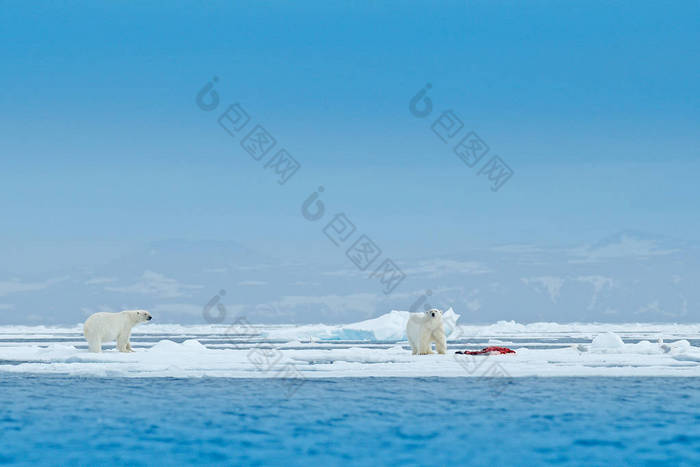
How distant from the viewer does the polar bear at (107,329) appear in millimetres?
18578

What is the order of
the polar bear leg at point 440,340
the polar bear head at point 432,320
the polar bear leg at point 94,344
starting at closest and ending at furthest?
1. the polar bear head at point 432,320
2. the polar bear leg at point 440,340
3. the polar bear leg at point 94,344

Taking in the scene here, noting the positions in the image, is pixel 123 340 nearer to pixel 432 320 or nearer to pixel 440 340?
pixel 432 320

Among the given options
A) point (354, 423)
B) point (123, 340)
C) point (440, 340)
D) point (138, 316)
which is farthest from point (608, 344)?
point (354, 423)

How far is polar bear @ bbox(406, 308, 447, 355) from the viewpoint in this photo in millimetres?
17016

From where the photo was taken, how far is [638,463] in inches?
278

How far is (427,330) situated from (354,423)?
837cm

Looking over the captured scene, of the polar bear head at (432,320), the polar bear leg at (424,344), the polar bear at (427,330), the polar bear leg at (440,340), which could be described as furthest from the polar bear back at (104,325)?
the polar bear leg at (440,340)

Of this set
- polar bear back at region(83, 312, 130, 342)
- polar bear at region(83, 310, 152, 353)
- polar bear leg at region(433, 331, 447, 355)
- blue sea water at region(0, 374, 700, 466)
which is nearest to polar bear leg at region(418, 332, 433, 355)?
polar bear leg at region(433, 331, 447, 355)

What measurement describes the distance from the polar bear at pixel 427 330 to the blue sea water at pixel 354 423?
418 cm

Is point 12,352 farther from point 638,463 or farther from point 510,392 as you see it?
point 638,463

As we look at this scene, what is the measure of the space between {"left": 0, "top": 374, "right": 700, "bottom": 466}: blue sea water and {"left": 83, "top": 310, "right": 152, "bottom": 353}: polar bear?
565cm

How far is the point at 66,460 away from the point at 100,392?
15.3 ft

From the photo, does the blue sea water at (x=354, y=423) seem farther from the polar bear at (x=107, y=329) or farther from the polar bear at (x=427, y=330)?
the polar bear at (x=107, y=329)

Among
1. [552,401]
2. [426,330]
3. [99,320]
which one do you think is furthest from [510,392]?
[99,320]
